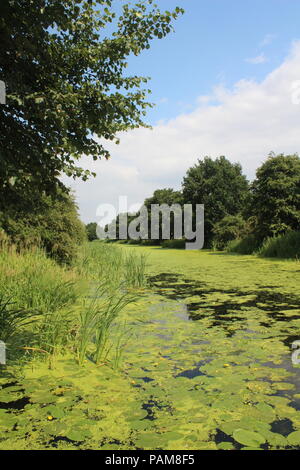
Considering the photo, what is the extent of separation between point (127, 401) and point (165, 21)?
12.4 feet

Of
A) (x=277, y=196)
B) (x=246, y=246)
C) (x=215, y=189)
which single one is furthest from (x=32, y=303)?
(x=215, y=189)

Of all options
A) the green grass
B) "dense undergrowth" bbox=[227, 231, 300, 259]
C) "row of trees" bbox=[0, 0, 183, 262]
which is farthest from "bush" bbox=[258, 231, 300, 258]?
"row of trees" bbox=[0, 0, 183, 262]

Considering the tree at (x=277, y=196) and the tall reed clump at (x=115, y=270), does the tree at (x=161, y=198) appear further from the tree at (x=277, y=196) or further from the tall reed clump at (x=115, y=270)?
the tall reed clump at (x=115, y=270)

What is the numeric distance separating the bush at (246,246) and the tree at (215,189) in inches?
329

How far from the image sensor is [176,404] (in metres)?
2.70

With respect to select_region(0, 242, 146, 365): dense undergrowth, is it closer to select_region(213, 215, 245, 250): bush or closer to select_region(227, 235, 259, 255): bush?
select_region(227, 235, 259, 255): bush

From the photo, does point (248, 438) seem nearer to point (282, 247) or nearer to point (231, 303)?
point (231, 303)

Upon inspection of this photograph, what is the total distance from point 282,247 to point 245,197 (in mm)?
5668

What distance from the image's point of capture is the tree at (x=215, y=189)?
3061 centimetres

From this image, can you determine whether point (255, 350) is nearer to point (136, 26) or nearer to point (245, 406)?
point (245, 406)

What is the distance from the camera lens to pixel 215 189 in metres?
31.0
